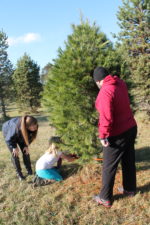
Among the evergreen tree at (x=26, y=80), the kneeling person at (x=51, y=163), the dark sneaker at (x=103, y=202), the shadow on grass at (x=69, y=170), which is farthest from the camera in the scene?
the evergreen tree at (x=26, y=80)

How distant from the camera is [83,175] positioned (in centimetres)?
430

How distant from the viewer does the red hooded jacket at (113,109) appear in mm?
2836

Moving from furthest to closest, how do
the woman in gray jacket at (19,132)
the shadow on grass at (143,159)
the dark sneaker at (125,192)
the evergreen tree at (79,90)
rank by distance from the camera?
the shadow on grass at (143,159)
the woman in gray jacket at (19,132)
the evergreen tree at (79,90)
the dark sneaker at (125,192)

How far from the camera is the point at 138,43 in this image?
39.3 ft

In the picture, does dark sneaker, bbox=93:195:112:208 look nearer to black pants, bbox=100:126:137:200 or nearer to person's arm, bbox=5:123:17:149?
black pants, bbox=100:126:137:200

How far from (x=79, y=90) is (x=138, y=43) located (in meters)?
9.52

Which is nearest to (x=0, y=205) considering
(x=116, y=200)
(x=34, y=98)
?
(x=116, y=200)

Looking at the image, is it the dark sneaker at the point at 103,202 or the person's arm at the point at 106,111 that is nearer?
the person's arm at the point at 106,111

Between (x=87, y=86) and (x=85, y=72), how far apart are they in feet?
0.87

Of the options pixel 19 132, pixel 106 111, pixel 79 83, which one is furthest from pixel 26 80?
pixel 106 111

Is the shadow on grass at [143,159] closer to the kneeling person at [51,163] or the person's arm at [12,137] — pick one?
the kneeling person at [51,163]

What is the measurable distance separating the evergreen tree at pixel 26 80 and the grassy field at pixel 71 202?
21.4 meters

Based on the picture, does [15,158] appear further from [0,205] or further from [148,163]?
[148,163]

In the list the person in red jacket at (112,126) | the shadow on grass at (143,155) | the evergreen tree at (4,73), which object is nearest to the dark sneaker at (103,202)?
the person in red jacket at (112,126)
